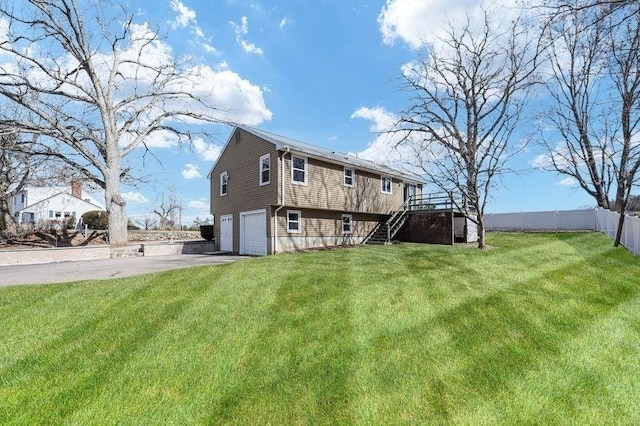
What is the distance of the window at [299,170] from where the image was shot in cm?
1591

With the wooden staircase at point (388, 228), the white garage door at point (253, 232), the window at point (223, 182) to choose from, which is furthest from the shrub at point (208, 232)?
the wooden staircase at point (388, 228)

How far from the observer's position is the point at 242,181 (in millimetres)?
17719

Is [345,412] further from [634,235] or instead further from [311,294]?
[634,235]

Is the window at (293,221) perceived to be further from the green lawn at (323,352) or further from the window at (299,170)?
the green lawn at (323,352)

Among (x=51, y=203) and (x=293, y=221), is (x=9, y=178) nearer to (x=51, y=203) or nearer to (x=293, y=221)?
(x=51, y=203)

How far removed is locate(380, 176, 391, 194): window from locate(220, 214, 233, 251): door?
31.2 feet

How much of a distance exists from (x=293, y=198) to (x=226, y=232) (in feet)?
18.2

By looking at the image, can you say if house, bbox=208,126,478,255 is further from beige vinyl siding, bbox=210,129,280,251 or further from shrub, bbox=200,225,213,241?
shrub, bbox=200,225,213,241

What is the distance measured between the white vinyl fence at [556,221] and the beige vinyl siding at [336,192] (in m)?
11.4

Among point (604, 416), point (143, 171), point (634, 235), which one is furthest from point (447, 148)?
point (143, 171)

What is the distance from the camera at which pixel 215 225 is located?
20.3 metres

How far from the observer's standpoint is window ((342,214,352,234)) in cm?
1909

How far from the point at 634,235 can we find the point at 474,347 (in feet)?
39.7

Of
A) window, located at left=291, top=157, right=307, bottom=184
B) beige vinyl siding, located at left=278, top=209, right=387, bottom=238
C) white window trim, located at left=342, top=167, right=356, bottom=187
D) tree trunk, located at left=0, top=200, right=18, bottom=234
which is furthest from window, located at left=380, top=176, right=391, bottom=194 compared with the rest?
tree trunk, located at left=0, top=200, right=18, bottom=234
